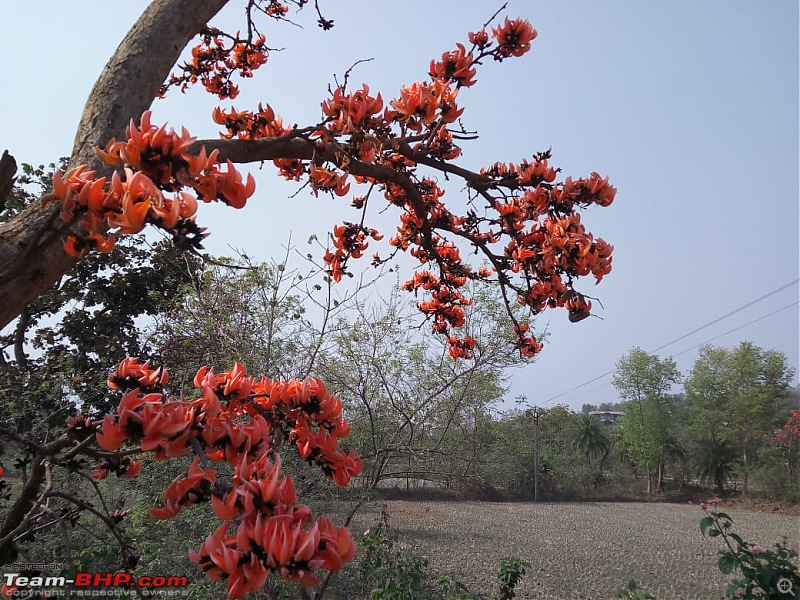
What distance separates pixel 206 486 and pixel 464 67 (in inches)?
60.0

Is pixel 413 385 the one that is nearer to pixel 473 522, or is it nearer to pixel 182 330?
pixel 182 330

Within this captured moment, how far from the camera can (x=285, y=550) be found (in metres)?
0.56

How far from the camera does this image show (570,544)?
29.8 ft

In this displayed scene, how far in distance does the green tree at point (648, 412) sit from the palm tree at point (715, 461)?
113 cm

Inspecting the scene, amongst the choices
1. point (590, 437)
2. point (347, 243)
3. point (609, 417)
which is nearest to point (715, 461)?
point (590, 437)

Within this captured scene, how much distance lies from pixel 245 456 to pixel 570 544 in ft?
32.2

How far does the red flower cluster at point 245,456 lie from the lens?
58 cm

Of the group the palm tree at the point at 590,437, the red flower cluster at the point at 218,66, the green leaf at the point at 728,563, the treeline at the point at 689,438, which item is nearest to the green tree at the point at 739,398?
the treeline at the point at 689,438

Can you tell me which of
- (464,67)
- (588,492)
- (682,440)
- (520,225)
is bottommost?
(588,492)

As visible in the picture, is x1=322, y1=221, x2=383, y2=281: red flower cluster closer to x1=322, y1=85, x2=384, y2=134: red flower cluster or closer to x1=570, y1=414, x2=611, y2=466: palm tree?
x1=322, y1=85, x2=384, y2=134: red flower cluster

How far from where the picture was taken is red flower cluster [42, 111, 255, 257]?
64cm

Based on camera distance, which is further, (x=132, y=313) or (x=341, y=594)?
(x=132, y=313)

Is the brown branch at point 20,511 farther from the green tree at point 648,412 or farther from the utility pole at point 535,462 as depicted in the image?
the green tree at point 648,412

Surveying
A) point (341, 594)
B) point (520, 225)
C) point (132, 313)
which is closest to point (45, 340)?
point (132, 313)
